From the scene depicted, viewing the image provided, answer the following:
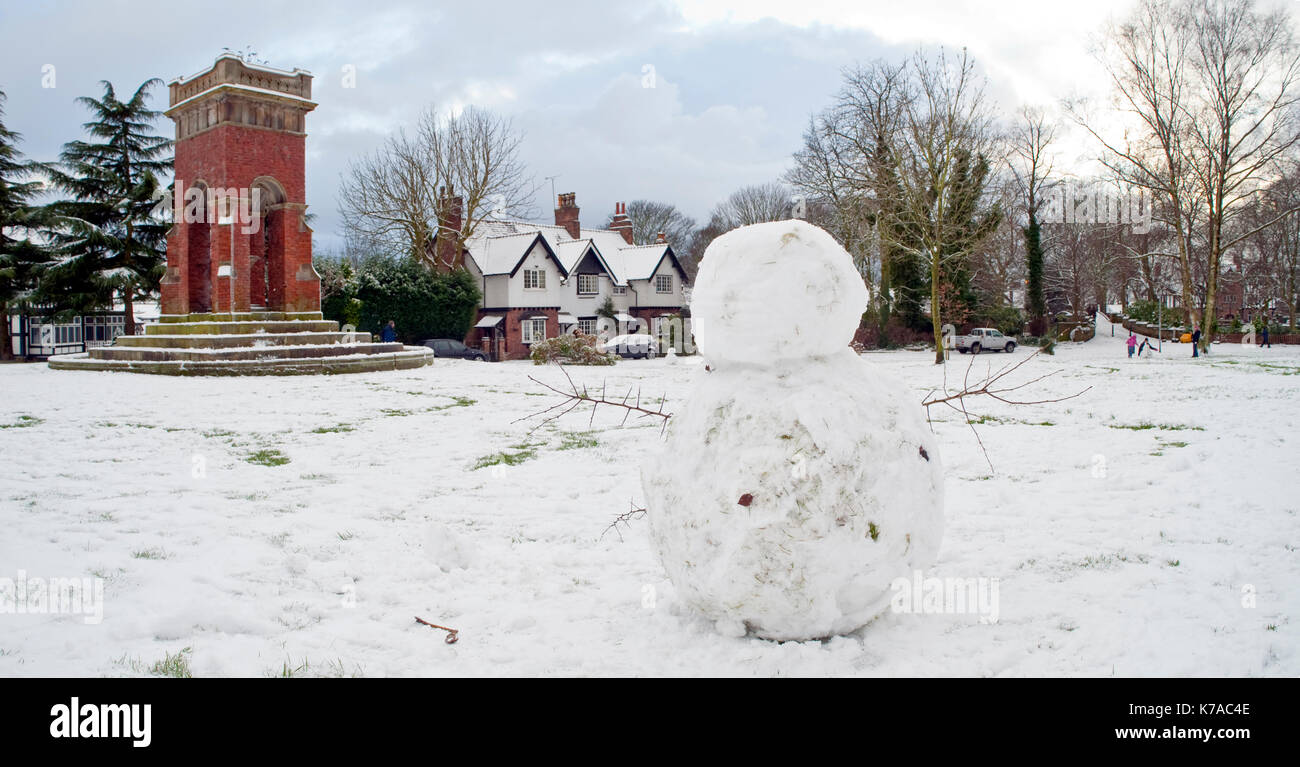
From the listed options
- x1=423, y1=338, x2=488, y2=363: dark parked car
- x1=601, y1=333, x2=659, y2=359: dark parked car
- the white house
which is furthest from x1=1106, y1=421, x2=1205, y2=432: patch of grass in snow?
the white house

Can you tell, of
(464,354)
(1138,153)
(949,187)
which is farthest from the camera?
(464,354)

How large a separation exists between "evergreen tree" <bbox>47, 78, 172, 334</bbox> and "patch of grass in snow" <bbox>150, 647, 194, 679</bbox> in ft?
99.2

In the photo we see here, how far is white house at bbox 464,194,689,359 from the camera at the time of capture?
134 feet

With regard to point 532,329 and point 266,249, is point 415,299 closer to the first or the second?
point 532,329

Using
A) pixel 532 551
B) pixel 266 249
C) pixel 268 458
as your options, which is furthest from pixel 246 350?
pixel 532 551

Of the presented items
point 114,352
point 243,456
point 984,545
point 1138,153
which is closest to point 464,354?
point 114,352

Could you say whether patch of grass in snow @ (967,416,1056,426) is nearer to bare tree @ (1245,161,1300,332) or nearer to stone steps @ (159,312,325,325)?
stone steps @ (159,312,325,325)

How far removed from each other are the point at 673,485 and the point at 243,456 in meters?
6.95

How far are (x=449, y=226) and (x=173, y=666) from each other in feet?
132

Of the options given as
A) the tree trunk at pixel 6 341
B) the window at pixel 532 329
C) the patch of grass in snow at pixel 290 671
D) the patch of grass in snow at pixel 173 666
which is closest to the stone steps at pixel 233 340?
the tree trunk at pixel 6 341

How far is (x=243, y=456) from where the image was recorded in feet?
28.0

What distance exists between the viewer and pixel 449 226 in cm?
4128
